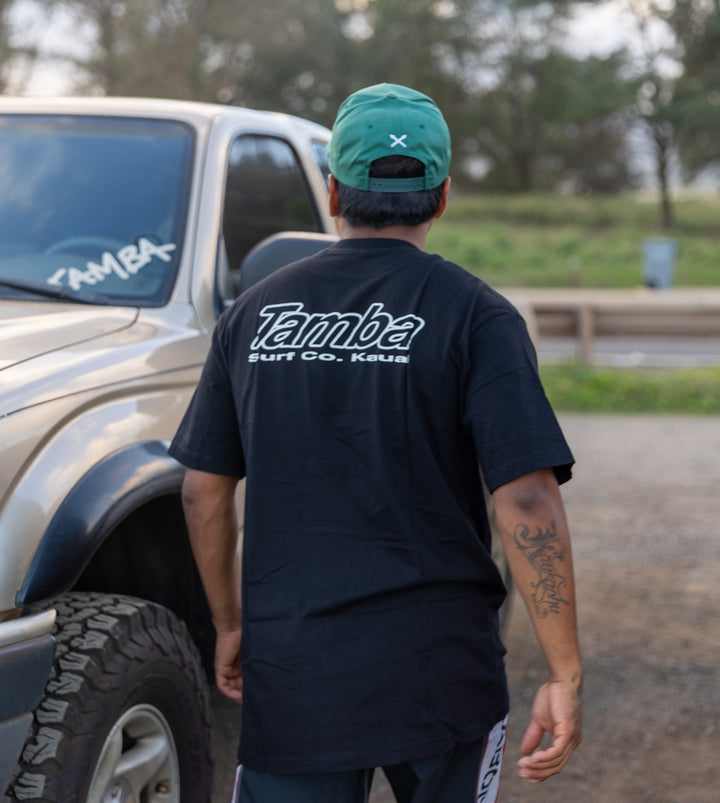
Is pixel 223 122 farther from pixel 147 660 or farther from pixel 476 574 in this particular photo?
pixel 476 574

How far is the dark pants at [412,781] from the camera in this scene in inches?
74.0

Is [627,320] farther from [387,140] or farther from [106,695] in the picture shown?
[387,140]

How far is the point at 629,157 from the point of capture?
56.2 meters

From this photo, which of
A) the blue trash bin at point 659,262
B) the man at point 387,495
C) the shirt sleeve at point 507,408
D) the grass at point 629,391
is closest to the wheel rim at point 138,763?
the man at point 387,495

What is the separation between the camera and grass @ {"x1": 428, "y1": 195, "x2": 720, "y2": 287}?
25.0 metres

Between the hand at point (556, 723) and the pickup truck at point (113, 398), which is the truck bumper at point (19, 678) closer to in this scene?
the pickup truck at point (113, 398)

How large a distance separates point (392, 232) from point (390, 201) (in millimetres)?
55

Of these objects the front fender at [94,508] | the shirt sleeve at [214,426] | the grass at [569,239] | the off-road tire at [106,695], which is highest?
the shirt sleeve at [214,426]

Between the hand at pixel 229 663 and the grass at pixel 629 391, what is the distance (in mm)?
8267

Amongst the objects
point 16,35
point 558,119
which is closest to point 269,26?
point 16,35

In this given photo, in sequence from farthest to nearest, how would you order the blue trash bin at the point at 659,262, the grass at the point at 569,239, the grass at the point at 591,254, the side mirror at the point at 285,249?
the grass at the point at 569,239, the blue trash bin at the point at 659,262, the grass at the point at 591,254, the side mirror at the point at 285,249

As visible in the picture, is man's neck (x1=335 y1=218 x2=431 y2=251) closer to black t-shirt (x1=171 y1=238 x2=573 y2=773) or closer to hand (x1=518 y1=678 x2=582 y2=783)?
black t-shirt (x1=171 y1=238 x2=573 y2=773)

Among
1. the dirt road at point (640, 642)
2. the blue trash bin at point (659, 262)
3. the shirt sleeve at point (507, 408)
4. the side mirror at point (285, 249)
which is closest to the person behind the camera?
the shirt sleeve at point (507, 408)

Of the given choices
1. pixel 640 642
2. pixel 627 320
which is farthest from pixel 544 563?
pixel 627 320
